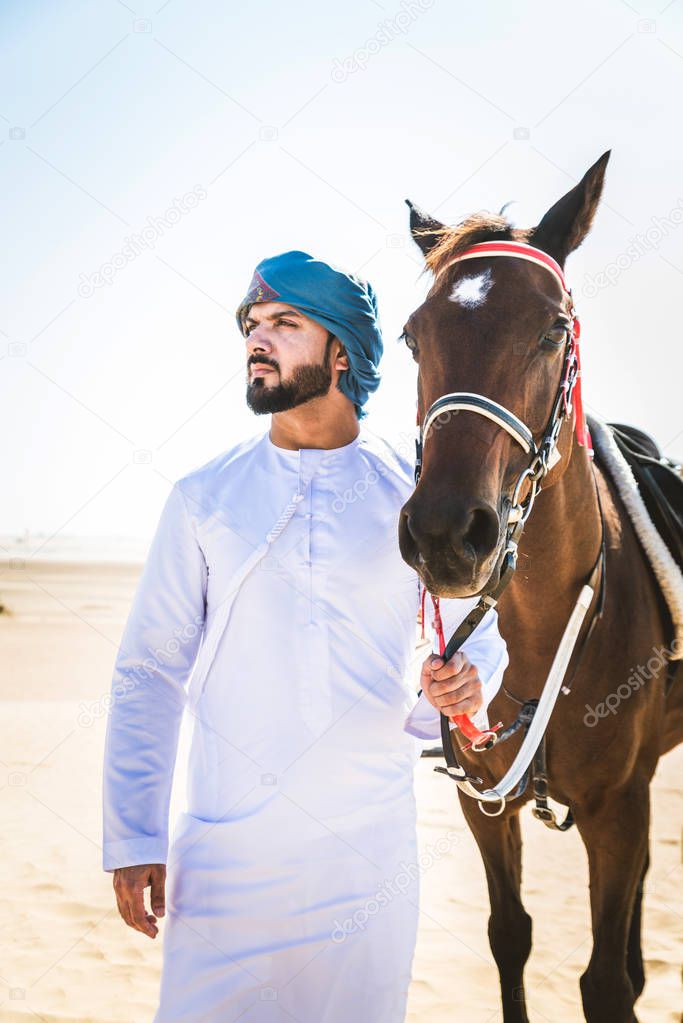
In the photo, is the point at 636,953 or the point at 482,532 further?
the point at 636,953

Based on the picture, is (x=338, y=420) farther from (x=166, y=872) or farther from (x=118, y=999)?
(x=118, y=999)

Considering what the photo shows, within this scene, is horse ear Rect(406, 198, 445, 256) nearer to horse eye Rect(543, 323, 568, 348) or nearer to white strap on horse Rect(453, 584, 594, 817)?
horse eye Rect(543, 323, 568, 348)

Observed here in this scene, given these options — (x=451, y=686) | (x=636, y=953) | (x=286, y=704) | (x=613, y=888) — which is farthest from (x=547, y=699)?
(x=636, y=953)

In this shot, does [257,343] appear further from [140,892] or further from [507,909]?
[507,909]

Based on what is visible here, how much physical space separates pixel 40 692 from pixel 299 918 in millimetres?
10603

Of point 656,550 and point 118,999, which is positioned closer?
point 656,550

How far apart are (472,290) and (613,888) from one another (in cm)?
204

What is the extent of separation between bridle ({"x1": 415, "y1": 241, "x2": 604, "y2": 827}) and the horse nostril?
180mm

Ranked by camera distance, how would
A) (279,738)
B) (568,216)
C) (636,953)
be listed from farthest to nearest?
(636,953) < (568,216) < (279,738)

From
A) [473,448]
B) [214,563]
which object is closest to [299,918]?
[214,563]

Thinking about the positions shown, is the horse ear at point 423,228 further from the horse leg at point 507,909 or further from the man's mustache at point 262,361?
the horse leg at point 507,909

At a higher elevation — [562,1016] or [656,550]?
[656,550]

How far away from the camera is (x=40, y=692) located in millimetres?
11586

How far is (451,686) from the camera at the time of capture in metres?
1.93
